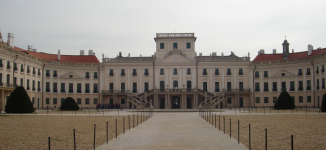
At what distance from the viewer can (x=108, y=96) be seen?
232 feet

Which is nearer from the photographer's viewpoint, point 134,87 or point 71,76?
point 71,76

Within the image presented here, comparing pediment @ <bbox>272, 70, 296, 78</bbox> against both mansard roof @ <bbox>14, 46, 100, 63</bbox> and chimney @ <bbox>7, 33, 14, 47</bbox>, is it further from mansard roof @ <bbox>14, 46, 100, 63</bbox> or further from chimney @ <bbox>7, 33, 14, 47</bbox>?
chimney @ <bbox>7, 33, 14, 47</bbox>

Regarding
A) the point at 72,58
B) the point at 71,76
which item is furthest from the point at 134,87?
the point at 72,58

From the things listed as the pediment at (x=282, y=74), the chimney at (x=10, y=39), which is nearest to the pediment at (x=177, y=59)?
the pediment at (x=282, y=74)

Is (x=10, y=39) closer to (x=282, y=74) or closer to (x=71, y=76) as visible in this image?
(x=71, y=76)

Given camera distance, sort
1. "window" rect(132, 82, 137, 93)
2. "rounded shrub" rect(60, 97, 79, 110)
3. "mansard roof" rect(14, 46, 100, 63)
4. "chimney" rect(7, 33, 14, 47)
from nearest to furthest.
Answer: "rounded shrub" rect(60, 97, 79, 110)
"chimney" rect(7, 33, 14, 47)
"mansard roof" rect(14, 46, 100, 63)
"window" rect(132, 82, 137, 93)

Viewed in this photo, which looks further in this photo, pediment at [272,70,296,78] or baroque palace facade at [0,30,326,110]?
baroque palace facade at [0,30,326,110]

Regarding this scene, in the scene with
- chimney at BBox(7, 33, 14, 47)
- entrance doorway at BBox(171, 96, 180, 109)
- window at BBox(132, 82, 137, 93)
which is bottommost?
entrance doorway at BBox(171, 96, 180, 109)

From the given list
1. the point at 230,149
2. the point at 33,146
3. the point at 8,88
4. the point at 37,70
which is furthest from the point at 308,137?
the point at 37,70

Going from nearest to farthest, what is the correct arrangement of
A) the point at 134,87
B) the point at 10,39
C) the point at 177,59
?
the point at 10,39
the point at 177,59
the point at 134,87

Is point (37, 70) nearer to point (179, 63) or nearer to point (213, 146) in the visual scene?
point (179, 63)

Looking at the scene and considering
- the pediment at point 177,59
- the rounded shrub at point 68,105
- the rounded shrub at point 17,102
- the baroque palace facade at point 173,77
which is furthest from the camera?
the pediment at point 177,59

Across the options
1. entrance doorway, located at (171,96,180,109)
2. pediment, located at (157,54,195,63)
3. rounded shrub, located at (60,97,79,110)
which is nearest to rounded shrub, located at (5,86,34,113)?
rounded shrub, located at (60,97,79,110)

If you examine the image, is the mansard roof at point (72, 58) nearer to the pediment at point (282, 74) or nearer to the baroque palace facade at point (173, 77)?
the baroque palace facade at point (173, 77)
